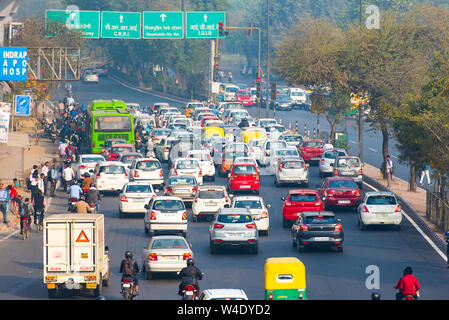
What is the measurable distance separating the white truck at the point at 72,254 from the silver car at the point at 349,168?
75.6ft

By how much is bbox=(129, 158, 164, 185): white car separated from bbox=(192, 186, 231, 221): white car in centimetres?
750

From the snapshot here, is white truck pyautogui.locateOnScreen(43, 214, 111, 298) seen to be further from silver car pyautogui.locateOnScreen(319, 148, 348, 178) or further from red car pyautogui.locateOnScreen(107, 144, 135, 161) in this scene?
silver car pyautogui.locateOnScreen(319, 148, 348, 178)

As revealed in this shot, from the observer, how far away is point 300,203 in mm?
33844

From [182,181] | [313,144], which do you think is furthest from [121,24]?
[182,181]

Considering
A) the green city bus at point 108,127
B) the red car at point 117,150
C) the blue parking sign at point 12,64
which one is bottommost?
the red car at point 117,150

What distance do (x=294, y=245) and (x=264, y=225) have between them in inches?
95.9

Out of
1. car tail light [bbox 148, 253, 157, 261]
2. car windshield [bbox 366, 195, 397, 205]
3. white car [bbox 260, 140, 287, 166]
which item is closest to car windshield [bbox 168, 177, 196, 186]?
car windshield [bbox 366, 195, 397, 205]

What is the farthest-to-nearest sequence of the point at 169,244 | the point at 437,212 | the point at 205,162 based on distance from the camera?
the point at 205,162, the point at 437,212, the point at 169,244

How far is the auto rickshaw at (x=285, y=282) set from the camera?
19.7 meters

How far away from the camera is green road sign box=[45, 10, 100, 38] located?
253 feet

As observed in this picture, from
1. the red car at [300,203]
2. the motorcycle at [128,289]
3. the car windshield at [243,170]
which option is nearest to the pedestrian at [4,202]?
the red car at [300,203]

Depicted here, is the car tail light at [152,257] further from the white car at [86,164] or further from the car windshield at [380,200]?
the white car at [86,164]

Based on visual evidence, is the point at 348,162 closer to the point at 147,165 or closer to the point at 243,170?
the point at 243,170

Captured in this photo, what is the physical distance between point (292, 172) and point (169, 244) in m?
19.5
